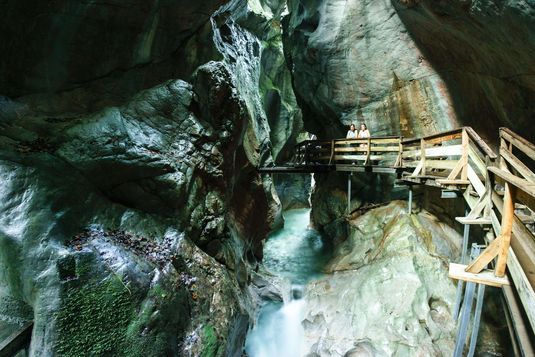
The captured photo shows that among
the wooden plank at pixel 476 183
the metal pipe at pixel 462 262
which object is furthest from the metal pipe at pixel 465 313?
the wooden plank at pixel 476 183

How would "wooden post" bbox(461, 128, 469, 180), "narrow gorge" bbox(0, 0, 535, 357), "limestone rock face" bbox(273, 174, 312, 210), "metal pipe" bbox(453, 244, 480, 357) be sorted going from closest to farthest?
"narrow gorge" bbox(0, 0, 535, 357), "metal pipe" bbox(453, 244, 480, 357), "wooden post" bbox(461, 128, 469, 180), "limestone rock face" bbox(273, 174, 312, 210)

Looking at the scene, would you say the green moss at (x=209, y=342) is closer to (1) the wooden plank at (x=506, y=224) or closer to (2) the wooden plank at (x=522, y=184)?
(1) the wooden plank at (x=506, y=224)

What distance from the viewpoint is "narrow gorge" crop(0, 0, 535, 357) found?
17.5 ft

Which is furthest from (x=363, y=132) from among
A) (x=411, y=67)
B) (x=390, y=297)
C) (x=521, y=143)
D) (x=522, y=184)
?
(x=522, y=184)

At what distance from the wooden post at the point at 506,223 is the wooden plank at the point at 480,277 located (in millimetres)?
110

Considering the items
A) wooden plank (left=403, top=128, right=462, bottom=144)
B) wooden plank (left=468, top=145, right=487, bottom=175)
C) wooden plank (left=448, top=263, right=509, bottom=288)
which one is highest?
wooden plank (left=403, top=128, right=462, bottom=144)

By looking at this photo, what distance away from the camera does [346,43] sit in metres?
16.4

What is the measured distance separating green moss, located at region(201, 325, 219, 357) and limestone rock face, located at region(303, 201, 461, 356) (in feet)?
13.8

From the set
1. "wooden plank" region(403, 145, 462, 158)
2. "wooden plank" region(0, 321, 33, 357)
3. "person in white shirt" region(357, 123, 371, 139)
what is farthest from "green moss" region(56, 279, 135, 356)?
"person in white shirt" region(357, 123, 371, 139)

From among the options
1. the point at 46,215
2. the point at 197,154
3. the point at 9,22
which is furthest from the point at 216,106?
the point at 9,22

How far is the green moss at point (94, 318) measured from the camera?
4820 mm

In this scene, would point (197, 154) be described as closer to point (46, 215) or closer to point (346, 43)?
point (46, 215)

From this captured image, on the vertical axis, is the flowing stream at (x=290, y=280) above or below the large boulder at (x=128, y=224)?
below

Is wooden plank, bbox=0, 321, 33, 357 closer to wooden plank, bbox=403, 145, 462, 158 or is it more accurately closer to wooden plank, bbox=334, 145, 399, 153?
wooden plank, bbox=403, 145, 462, 158
